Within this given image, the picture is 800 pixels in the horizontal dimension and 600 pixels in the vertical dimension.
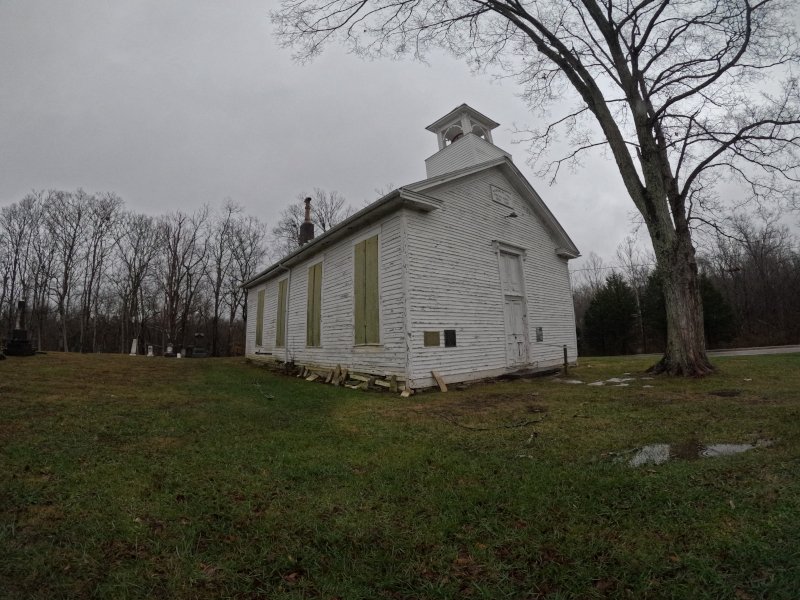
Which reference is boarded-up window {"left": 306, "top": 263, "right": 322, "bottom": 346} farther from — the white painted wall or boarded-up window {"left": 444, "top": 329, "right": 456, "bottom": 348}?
boarded-up window {"left": 444, "top": 329, "right": 456, "bottom": 348}

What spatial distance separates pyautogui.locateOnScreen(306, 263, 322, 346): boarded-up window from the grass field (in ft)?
22.7

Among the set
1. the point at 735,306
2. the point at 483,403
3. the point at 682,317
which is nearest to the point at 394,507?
the point at 483,403

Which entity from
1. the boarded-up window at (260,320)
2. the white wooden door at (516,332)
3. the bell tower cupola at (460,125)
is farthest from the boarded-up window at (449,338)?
the boarded-up window at (260,320)

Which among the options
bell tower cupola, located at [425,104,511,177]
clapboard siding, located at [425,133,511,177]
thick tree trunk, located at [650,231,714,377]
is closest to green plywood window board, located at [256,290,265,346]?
bell tower cupola, located at [425,104,511,177]

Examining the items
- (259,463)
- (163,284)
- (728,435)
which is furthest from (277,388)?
(163,284)

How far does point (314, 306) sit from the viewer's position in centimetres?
1260

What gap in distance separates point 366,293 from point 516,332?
5.01m

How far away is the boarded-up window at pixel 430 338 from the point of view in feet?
29.4

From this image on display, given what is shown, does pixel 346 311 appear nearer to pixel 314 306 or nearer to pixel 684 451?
pixel 314 306

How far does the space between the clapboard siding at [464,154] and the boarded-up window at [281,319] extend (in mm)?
7884

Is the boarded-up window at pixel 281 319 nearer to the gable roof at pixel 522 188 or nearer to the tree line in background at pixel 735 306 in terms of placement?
the gable roof at pixel 522 188

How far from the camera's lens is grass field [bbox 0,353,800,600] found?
1933mm

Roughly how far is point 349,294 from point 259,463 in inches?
288

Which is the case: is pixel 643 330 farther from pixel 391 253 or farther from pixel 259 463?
pixel 259 463
